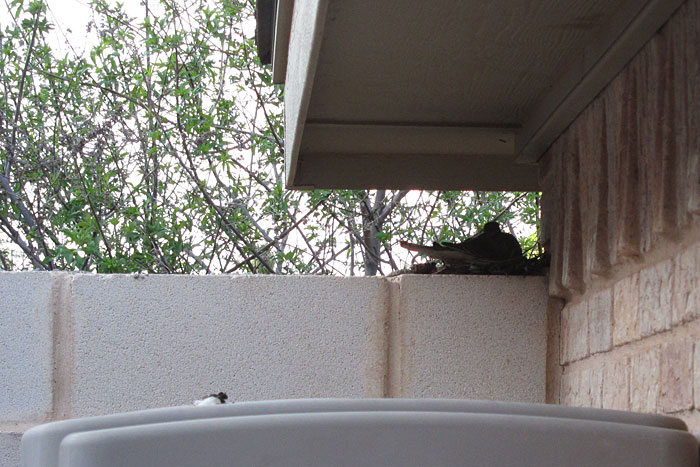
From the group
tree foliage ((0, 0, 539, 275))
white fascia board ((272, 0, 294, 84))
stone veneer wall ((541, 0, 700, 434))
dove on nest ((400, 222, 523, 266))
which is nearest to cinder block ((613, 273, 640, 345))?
stone veneer wall ((541, 0, 700, 434))

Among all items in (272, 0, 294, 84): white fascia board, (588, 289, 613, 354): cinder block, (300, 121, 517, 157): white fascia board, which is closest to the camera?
(588, 289, 613, 354): cinder block

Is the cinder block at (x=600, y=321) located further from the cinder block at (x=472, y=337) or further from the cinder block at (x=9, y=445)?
the cinder block at (x=9, y=445)

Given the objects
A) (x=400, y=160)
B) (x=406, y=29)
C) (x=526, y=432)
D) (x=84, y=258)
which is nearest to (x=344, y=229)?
(x=84, y=258)

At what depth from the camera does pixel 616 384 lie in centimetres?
170

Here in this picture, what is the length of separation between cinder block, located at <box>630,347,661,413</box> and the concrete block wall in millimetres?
580

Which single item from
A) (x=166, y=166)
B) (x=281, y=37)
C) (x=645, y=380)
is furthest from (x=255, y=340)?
(x=166, y=166)

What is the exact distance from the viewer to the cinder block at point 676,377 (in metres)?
1.37

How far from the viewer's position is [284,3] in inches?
72.4

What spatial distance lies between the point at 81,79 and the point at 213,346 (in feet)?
8.62

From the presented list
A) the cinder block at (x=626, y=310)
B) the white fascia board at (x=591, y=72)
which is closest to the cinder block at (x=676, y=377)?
the cinder block at (x=626, y=310)

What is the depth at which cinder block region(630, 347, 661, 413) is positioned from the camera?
4.93ft

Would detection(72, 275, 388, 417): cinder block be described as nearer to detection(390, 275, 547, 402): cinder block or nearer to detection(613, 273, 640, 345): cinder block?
detection(390, 275, 547, 402): cinder block

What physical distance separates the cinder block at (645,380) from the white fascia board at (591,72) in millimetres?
541

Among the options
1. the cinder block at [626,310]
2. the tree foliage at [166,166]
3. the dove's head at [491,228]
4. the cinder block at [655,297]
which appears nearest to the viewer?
the cinder block at [655,297]
